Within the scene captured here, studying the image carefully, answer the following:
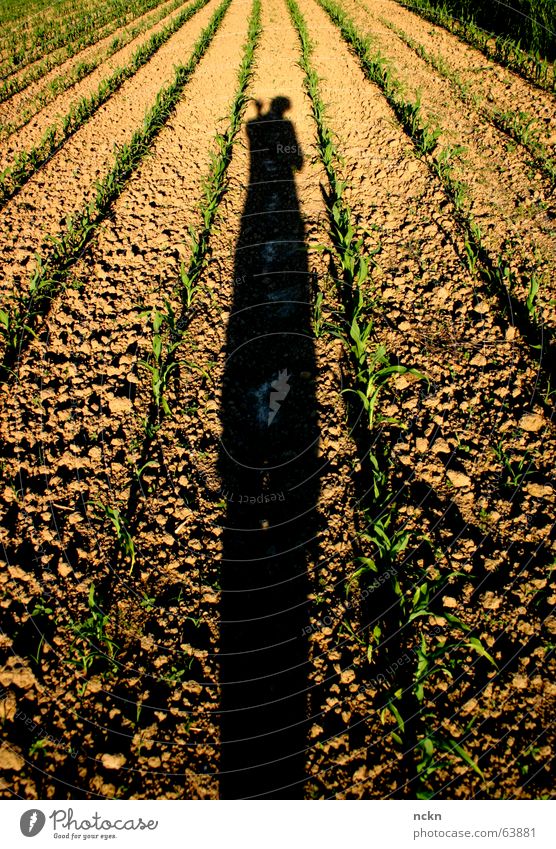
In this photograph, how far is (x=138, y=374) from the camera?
3.60 m

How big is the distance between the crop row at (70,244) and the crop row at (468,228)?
3516mm

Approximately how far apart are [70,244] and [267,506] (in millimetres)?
3776

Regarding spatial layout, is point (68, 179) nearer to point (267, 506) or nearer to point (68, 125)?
point (68, 125)

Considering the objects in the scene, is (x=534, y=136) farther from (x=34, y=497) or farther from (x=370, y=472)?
(x=34, y=497)

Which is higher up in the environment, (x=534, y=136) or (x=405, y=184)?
(x=534, y=136)

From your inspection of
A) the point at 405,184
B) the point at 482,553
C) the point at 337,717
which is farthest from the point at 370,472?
the point at 405,184

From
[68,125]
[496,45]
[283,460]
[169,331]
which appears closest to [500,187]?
[169,331]

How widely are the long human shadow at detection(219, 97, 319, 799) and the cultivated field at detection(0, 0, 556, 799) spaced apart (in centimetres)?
2

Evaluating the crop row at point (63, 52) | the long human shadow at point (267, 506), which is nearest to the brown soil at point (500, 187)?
the long human shadow at point (267, 506)

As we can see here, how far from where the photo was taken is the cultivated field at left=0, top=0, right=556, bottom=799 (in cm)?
220

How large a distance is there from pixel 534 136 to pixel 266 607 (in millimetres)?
6704

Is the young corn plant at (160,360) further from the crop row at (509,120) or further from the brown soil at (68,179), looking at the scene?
the crop row at (509,120)
